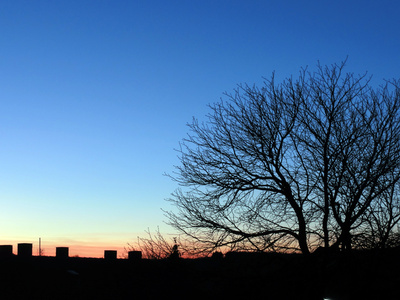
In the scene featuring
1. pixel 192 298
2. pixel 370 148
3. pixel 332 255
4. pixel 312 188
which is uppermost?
pixel 370 148

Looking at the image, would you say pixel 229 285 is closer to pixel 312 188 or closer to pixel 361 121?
pixel 312 188

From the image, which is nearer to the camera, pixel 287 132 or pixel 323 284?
pixel 323 284

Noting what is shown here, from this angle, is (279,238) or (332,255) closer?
(332,255)

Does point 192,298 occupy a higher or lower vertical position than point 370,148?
lower

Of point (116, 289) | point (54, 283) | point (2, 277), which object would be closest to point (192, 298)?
point (116, 289)

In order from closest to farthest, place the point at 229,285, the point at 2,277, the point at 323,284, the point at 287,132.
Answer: the point at 323,284, the point at 229,285, the point at 287,132, the point at 2,277

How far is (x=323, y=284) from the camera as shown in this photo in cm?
1347

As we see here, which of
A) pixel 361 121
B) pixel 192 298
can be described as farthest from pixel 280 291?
pixel 192 298

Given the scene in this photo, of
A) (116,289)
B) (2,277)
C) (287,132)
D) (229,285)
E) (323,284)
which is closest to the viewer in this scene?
(323,284)

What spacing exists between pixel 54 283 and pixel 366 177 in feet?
62.8

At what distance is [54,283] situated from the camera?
89.3 ft

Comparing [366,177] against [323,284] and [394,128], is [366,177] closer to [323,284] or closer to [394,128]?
[394,128]

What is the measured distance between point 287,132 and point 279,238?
311cm

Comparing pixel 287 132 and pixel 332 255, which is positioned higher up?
pixel 287 132
